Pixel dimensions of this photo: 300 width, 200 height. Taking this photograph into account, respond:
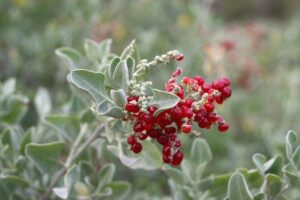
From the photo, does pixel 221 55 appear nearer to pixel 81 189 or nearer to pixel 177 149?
pixel 81 189

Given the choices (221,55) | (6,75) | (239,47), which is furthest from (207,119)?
(239,47)

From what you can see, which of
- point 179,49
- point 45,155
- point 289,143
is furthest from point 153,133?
point 179,49

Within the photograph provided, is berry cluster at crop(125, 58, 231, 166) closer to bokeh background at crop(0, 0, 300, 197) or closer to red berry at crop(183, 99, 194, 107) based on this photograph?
red berry at crop(183, 99, 194, 107)

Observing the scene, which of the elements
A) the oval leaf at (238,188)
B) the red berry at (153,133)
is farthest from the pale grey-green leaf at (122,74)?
the oval leaf at (238,188)

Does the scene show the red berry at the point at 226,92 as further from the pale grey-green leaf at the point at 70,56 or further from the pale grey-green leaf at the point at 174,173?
the pale grey-green leaf at the point at 70,56

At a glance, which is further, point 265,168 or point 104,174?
point 104,174

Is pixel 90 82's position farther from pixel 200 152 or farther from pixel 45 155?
pixel 200 152

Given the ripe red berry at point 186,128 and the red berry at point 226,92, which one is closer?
the ripe red berry at point 186,128
